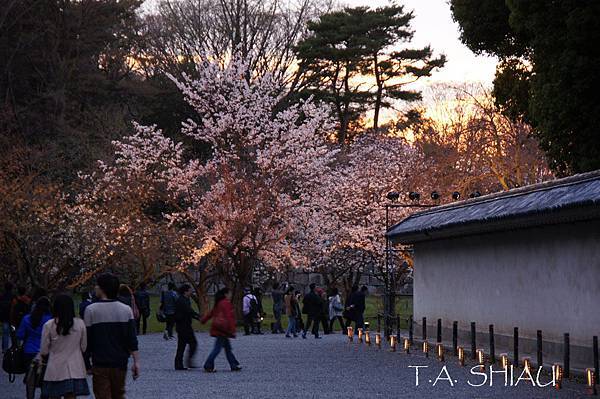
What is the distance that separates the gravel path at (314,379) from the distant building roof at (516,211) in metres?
2.95

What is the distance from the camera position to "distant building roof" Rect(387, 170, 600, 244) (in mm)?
19266

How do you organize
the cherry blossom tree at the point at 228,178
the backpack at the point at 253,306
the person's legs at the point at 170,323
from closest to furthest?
the person's legs at the point at 170,323 < the backpack at the point at 253,306 < the cherry blossom tree at the point at 228,178

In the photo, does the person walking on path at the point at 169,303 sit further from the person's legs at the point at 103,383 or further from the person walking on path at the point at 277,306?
the person's legs at the point at 103,383

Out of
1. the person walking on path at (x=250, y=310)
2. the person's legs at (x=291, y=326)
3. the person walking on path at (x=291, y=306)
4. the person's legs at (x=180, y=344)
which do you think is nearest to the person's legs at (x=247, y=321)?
the person walking on path at (x=250, y=310)

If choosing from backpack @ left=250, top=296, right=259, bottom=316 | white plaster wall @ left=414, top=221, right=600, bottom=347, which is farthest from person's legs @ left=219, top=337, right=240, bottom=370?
backpack @ left=250, top=296, right=259, bottom=316

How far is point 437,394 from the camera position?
Answer: 55.0ft

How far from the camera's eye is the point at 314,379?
1986 cm

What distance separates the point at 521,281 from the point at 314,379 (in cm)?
619

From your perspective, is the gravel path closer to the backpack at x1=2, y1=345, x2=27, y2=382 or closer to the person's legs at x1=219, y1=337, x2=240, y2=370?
the person's legs at x1=219, y1=337, x2=240, y2=370

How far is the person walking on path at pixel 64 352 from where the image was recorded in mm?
11602

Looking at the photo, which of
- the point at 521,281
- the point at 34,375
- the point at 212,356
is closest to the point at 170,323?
the point at 212,356

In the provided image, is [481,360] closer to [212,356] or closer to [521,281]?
[521,281]

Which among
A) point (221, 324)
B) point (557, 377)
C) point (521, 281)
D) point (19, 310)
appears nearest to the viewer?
point (557, 377)

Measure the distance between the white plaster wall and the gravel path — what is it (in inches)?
71.3
